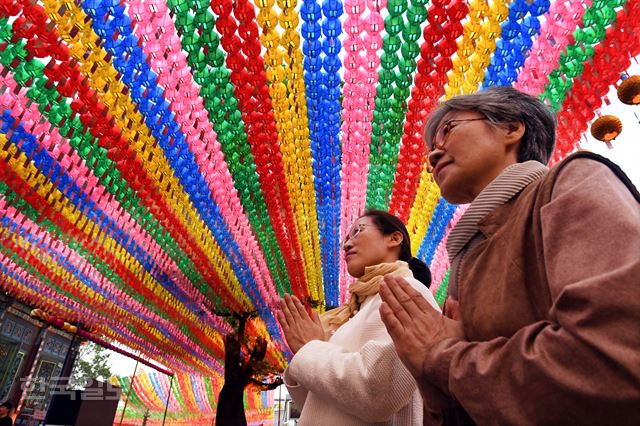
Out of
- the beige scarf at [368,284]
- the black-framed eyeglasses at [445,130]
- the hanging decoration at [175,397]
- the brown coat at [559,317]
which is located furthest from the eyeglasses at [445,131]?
the hanging decoration at [175,397]

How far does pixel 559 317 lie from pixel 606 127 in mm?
3236

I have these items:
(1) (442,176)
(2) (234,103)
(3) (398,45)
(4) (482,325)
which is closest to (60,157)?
(2) (234,103)

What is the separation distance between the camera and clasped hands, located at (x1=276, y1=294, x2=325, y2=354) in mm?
1665

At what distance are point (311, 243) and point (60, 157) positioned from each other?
3430 mm

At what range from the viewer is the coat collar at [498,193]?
965mm

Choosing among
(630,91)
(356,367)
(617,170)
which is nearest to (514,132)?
(617,170)

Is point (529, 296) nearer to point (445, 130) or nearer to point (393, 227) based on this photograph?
point (445, 130)

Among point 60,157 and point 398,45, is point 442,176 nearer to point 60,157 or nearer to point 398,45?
point 398,45

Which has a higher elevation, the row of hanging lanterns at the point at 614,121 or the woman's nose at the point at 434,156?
the row of hanging lanterns at the point at 614,121

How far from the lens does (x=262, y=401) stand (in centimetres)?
1923

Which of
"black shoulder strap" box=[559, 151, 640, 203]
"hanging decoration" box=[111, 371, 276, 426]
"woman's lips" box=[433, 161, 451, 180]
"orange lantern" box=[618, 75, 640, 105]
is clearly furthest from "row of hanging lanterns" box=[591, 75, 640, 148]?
"hanging decoration" box=[111, 371, 276, 426]

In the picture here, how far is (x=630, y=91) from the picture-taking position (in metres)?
2.78

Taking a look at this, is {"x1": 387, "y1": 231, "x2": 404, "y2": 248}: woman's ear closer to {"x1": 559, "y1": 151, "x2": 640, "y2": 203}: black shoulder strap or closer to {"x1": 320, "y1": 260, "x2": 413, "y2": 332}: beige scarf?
{"x1": 320, "y1": 260, "x2": 413, "y2": 332}: beige scarf

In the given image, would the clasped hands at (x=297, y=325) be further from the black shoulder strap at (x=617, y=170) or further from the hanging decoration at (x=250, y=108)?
A: the black shoulder strap at (x=617, y=170)
